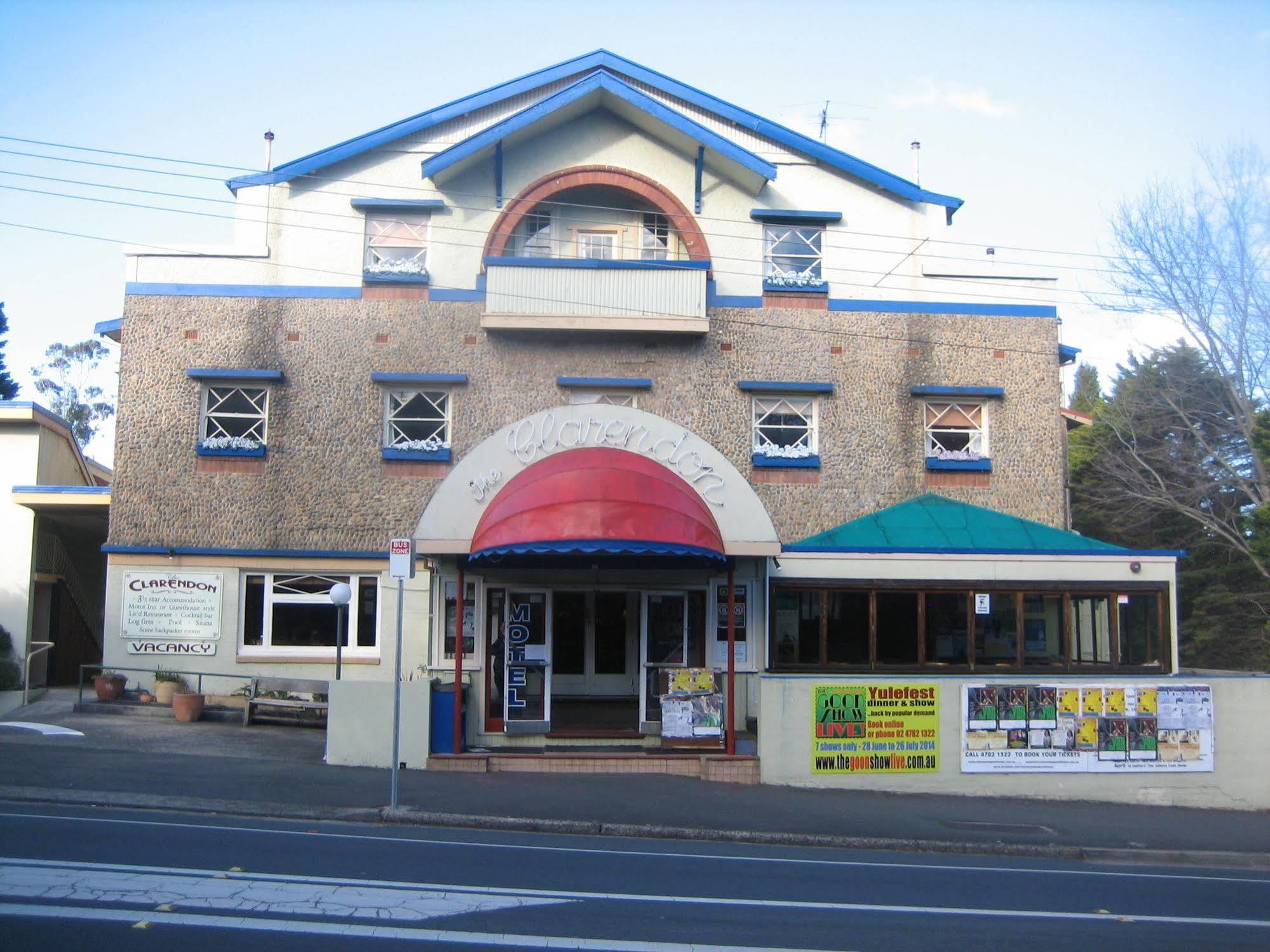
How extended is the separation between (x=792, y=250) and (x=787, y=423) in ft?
10.8

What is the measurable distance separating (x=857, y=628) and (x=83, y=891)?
11.6m

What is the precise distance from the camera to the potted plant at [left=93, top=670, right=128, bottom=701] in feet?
61.8

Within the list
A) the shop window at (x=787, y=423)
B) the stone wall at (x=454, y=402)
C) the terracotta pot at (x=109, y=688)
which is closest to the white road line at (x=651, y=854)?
the terracotta pot at (x=109, y=688)

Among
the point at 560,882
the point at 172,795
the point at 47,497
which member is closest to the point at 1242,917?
the point at 560,882

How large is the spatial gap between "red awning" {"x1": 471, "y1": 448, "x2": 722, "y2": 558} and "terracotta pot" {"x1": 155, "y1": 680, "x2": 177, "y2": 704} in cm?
681

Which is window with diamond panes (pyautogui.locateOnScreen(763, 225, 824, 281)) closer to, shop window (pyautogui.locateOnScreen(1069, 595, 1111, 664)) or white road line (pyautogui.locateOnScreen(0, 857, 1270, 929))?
shop window (pyautogui.locateOnScreen(1069, 595, 1111, 664))

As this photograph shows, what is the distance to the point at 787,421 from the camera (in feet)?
66.4

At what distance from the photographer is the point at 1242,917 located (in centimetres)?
901

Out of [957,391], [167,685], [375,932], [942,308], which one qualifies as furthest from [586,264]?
[375,932]

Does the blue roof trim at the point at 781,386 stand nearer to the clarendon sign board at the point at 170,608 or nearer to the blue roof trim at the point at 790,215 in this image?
the blue roof trim at the point at 790,215

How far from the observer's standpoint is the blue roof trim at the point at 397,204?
2000cm

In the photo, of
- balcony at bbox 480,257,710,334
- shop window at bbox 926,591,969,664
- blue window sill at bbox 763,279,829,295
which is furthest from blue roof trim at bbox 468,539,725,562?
blue window sill at bbox 763,279,829,295

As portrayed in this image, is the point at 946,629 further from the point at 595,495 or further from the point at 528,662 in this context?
the point at 528,662

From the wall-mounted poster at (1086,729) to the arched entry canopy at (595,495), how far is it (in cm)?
380
